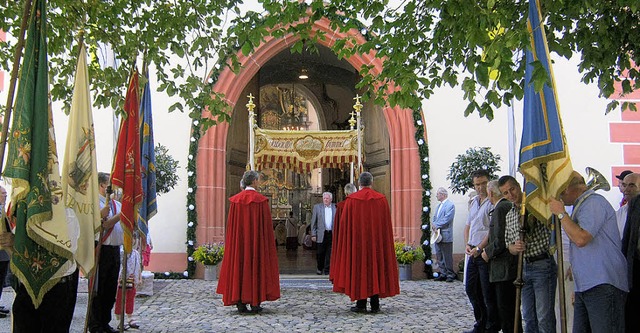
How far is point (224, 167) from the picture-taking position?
1294cm

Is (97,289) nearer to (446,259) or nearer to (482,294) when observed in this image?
(482,294)

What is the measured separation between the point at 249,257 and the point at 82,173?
3824 mm

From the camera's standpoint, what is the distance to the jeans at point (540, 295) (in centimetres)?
482

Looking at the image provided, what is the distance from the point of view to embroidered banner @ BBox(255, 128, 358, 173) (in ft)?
40.7

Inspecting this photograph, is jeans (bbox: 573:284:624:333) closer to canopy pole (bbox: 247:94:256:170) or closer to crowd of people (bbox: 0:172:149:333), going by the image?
crowd of people (bbox: 0:172:149:333)

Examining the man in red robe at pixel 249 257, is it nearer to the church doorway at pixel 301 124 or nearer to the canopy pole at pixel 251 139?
the canopy pole at pixel 251 139

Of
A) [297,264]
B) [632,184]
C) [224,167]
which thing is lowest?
[297,264]

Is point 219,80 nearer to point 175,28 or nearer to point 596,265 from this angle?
point 175,28

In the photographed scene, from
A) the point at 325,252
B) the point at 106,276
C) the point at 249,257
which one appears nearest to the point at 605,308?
the point at 106,276

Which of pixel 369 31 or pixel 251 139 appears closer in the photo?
pixel 369 31

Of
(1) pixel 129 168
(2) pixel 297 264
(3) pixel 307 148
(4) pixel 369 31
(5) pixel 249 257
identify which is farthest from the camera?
(2) pixel 297 264

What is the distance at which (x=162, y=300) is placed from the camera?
31.1 feet

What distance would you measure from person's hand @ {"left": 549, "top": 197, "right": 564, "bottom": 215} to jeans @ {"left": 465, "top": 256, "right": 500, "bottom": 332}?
192 centimetres

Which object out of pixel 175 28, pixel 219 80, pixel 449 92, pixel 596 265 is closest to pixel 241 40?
pixel 175 28
